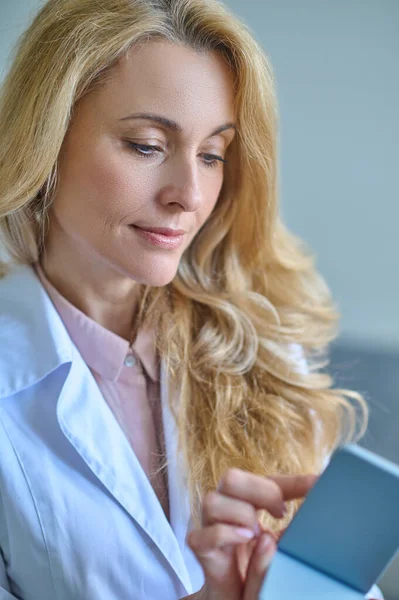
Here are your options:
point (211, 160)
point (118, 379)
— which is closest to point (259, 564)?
point (118, 379)

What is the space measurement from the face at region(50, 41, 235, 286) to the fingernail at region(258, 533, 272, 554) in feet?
1.44

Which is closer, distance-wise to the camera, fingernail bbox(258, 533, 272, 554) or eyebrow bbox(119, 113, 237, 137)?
fingernail bbox(258, 533, 272, 554)

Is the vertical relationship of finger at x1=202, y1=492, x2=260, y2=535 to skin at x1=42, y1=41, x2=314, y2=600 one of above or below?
below

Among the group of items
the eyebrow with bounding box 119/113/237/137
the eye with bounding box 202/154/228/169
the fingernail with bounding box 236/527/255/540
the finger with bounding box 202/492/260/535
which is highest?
the eyebrow with bounding box 119/113/237/137

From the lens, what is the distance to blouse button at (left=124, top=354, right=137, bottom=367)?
1.19 metres

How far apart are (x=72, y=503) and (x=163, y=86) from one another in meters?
0.60

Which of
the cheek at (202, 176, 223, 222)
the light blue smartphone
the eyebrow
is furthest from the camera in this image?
the cheek at (202, 176, 223, 222)

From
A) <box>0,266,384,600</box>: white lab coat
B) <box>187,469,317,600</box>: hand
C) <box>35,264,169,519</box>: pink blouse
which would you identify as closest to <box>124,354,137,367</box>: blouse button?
<box>35,264,169,519</box>: pink blouse

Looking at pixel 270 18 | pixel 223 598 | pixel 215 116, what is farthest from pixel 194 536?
pixel 270 18

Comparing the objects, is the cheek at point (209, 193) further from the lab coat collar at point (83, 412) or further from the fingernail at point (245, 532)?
the fingernail at point (245, 532)

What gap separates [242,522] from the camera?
77 cm

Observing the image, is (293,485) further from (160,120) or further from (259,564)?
(160,120)

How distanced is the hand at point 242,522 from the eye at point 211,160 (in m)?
0.51

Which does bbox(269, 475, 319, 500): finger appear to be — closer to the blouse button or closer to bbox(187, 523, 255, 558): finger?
bbox(187, 523, 255, 558): finger
